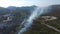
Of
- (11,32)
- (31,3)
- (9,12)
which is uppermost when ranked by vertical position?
(31,3)

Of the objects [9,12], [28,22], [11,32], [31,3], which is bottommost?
[11,32]

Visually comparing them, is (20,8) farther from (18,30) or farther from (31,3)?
(18,30)

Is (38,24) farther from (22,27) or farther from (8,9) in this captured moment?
(8,9)

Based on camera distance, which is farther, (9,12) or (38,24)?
(9,12)

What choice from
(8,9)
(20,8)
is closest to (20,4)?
(20,8)

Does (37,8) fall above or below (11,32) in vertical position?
above

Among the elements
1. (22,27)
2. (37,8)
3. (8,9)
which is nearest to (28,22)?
(22,27)

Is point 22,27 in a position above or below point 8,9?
below
